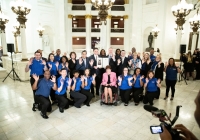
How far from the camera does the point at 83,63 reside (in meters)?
4.99

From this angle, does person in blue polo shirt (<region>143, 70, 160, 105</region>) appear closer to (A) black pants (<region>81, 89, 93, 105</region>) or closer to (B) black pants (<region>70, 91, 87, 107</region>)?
(A) black pants (<region>81, 89, 93, 105</region>)

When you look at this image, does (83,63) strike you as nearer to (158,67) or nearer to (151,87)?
(151,87)

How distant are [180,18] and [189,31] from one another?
558 centimetres

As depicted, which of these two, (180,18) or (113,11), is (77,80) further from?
(113,11)

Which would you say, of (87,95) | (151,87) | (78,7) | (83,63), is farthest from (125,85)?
(78,7)

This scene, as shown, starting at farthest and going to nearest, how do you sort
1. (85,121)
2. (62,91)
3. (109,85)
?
(109,85)
(62,91)
(85,121)

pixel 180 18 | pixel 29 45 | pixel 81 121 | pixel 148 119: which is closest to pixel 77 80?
pixel 81 121

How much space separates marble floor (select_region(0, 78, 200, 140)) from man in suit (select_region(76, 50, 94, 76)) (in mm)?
1155

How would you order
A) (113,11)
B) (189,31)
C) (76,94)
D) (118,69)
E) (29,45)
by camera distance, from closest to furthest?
(76,94), (118,69), (189,31), (29,45), (113,11)

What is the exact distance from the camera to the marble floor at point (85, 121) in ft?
9.64

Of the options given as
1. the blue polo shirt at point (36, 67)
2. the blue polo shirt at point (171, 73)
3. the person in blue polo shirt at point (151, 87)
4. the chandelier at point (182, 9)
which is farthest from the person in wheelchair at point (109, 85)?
the chandelier at point (182, 9)

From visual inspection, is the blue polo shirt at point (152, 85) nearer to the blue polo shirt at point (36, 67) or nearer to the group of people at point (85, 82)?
the group of people at point (85, 82)

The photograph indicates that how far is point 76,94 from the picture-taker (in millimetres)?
4207

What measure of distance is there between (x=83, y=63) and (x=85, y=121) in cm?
213
